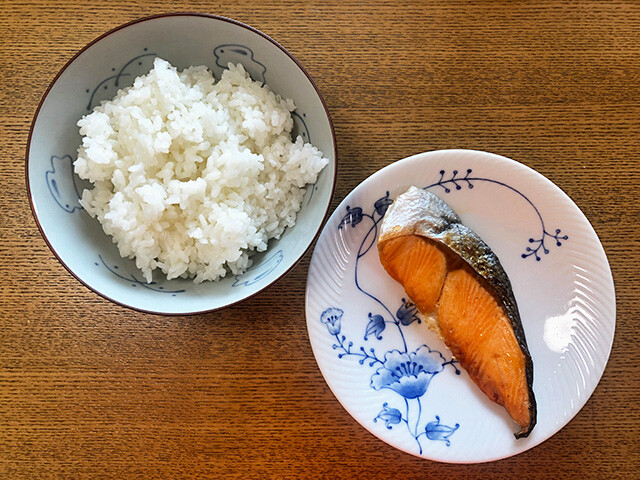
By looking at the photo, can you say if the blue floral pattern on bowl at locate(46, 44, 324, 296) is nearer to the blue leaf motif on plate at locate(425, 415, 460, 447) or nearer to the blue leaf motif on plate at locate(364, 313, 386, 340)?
the blue leaf motif on plate at locate(364, 313, 386, 340)

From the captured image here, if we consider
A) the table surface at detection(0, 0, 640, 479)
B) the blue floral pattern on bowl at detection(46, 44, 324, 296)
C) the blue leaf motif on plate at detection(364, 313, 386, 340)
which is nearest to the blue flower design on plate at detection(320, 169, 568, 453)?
the blue leaf motif on plate at detection(364, 313, 386, 340)

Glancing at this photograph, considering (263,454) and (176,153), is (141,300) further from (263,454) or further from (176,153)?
(263,454)

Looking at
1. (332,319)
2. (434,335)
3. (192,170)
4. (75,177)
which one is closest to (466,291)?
(434,335)

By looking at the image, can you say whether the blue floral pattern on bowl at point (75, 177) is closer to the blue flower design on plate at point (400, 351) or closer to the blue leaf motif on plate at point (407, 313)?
the blue flower design on plate at point (400, 351)

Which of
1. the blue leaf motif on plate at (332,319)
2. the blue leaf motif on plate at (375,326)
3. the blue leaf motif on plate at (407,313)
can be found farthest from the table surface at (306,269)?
the blue leaf motif on plate at (407,313)

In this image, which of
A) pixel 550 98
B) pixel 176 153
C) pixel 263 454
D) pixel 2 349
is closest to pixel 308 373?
pixel 263 454

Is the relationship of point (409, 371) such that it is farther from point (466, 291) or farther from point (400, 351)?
point (466, 291)
